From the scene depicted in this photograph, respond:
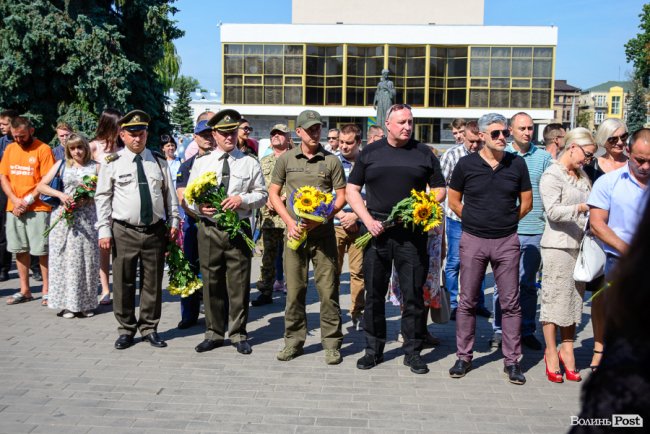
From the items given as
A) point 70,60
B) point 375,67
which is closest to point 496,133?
point 70,60

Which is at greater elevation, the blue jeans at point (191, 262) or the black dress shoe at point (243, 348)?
the blue jeans at point (191, 262)

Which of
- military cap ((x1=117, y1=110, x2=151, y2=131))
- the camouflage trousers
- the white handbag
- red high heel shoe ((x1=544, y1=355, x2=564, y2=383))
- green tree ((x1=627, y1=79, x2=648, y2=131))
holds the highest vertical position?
green tree ((x1=627, y1=79, x2=648, y2=131))

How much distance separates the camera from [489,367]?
6285 millimetres

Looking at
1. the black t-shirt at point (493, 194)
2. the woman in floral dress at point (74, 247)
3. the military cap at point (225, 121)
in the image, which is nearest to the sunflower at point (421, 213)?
the black t-shirt at point (493, 194)

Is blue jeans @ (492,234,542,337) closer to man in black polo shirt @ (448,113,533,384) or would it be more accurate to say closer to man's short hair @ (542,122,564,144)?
man in black polo shirt @ (448,113,533,384)

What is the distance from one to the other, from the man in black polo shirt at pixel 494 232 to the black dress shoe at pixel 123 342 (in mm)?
3341

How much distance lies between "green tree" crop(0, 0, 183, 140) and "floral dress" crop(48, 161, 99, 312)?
14.1 meters

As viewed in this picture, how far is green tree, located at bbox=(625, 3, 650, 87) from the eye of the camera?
5487 centimetres

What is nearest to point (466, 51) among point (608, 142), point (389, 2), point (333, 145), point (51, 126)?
point (389, 2)

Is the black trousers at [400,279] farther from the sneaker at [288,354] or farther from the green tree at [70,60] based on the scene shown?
the green tree at [70,60]

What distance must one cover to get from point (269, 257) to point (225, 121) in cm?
281

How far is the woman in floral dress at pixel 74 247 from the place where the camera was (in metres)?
7.88

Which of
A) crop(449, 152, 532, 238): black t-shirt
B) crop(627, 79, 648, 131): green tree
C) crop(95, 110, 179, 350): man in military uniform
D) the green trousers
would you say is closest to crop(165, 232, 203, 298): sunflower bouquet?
crop(95, 110, 179, 350): man in military uniform

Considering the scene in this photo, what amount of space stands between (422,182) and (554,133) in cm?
378
